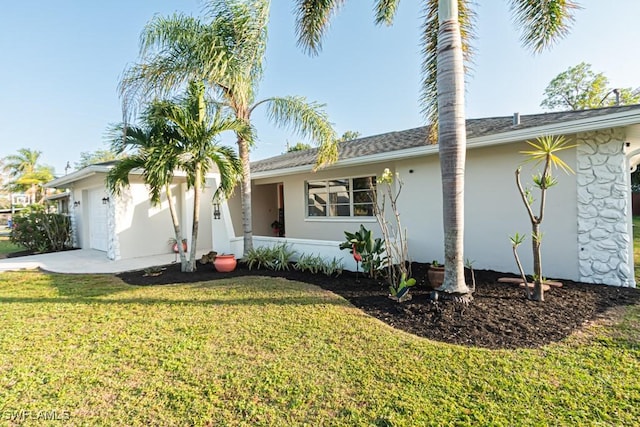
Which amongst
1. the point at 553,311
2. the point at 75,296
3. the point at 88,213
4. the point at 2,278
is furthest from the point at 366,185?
the point at 88,213

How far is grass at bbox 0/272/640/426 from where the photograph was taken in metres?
2.68

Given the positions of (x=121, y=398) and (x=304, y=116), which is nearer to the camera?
(x=121, y=398)

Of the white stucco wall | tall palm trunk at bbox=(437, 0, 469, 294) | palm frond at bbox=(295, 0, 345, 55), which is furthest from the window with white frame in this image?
tall palm trunk at bbox=(437, 0, 469, 294)

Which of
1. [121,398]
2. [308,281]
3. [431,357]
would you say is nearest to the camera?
[121,398]

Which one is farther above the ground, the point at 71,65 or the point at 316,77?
the point at 71,65

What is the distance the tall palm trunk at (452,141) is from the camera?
512cm

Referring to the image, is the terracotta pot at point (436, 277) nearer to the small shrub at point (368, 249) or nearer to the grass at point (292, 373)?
the small shrub at point (368, 249)

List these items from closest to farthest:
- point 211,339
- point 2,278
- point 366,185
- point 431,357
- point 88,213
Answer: point 431,357, point 211,339, point 2,278, point 366,185, point 88,213

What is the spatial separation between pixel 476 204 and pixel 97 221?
46.6 ft

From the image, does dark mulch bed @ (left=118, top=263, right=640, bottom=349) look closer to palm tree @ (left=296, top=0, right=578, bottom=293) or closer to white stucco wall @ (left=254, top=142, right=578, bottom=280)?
palm tree @ (left=296, top=0, right=578, bottom=293)

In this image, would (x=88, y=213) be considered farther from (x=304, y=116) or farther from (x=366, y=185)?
(x=366, y=185)

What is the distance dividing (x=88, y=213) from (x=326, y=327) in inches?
550

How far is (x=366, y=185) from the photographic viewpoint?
1054cm

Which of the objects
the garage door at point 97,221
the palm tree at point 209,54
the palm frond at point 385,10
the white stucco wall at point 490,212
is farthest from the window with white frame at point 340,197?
the garage door at point 97,221
